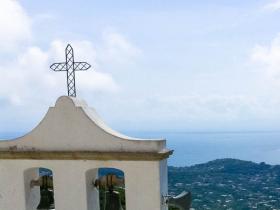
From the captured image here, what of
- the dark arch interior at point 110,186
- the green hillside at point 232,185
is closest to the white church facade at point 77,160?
the dark arch interior at point 110,186

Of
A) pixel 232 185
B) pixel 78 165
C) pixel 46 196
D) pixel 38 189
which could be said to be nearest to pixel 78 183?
pixel 78 165

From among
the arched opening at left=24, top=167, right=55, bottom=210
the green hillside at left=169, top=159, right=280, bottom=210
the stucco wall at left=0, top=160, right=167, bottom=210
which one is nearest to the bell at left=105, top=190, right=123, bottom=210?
the stucco wall at left=0, top=160, right=167, bottom=210

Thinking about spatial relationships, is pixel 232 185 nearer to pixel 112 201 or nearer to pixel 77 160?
pixel 112 201

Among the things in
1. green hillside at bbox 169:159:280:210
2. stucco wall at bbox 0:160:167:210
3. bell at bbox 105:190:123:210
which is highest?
stucco wall at bbox 0:160:167:210

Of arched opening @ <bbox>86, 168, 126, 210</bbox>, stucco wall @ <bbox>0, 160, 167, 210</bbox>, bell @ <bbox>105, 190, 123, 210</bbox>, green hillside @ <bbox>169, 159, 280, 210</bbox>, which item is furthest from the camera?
green hillside @ <bbox>169, 159, 280, 210</bbox>

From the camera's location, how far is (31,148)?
634 cm

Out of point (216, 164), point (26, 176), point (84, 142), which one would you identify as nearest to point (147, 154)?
point (84, 142)

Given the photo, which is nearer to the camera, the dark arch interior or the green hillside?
the dark arch interior

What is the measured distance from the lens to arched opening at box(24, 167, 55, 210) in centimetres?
655

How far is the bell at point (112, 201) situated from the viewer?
6543mm

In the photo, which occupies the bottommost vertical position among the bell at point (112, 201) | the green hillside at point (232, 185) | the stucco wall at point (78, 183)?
the green hillside at point (232, 185)

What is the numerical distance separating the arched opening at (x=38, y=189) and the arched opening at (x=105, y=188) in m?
0.61

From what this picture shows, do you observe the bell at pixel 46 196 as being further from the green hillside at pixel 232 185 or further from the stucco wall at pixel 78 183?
the green hillside at pixel 232 185

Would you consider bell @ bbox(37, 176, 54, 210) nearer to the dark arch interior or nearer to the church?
the church
